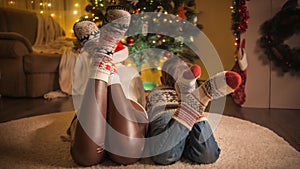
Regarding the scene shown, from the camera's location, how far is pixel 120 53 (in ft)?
4.25

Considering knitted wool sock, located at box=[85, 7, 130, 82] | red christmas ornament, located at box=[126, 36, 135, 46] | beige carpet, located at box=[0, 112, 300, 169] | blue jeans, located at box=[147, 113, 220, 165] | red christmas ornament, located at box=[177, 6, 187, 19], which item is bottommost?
beige carpet, located at box=[0, 112, 300, 169]

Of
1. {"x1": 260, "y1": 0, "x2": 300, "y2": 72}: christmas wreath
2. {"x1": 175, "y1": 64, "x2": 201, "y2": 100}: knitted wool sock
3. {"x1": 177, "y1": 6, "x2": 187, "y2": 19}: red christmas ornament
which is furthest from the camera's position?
{"x1": 177, "y1": 6, "x2": 187, "y2": 19}: red christmas ornament

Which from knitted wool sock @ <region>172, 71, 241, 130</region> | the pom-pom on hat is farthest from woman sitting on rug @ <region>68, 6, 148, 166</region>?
knitted wool sock @ <region>172, 71, 241, 130</region>

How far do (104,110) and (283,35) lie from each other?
1.63m

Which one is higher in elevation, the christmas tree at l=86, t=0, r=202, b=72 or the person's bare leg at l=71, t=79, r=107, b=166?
the christmas tree at l=86, t=0, r=202, b=72

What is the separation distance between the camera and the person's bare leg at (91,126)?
1103 mm

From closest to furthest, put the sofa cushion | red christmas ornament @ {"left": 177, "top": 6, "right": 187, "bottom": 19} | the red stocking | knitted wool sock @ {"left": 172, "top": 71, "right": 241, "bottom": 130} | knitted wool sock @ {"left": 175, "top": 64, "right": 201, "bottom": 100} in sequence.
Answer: knitted wool sock @ {"left": 172, "top": 71, "right": 241, "bottom": 130}, knitted wool sock @ {"left": 175, "top": 64, "right": 201, "bottom": 100}, the red stocking, red christmas ornament @ {"left": 177, "top": 6, "right": 187, "bottom": 19}, the sofa cushion

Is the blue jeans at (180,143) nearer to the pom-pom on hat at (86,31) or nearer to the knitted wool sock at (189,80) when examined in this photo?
the knitted wool sock at (189,80)

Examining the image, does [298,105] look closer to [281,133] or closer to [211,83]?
[281,133]

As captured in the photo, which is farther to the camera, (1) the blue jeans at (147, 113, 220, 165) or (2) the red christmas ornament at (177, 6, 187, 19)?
(2) the red christmas ornament at (177, 6, 187, 19)

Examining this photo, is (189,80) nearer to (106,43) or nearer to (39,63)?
(106,43)

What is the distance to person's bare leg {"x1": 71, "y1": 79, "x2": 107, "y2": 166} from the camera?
1103 mm

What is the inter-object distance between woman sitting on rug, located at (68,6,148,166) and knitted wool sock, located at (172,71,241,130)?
193 millimetres

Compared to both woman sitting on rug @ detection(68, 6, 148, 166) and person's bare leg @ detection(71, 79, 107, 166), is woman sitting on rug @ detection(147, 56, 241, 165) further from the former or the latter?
person's bare leg @ detection(71, 79, 107, 166)
